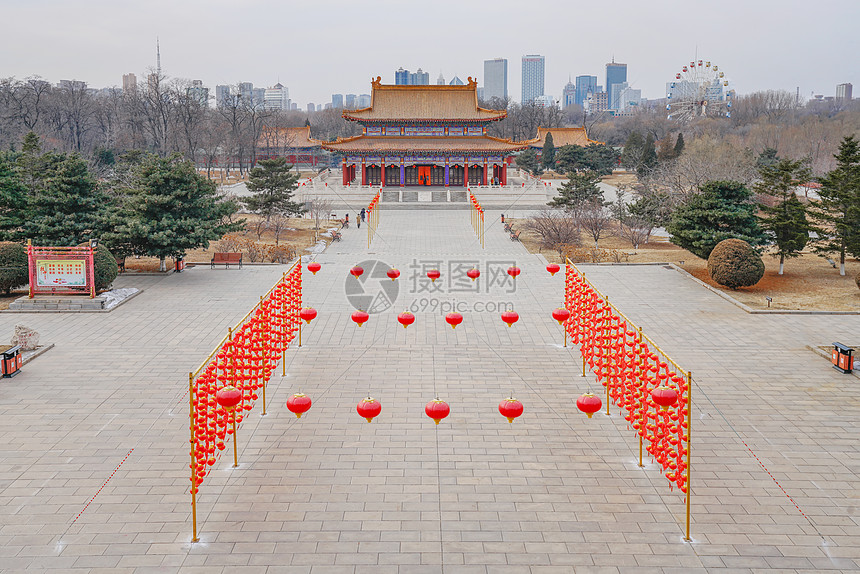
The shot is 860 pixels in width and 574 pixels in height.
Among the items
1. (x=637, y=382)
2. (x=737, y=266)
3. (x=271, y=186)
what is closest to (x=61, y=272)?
(x=271, y=186)

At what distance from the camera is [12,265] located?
1691 cm

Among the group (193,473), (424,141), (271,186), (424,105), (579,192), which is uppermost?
(424,105)

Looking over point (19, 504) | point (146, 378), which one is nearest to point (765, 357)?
point (146, 378)

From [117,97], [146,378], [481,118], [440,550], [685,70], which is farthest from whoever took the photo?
[117,97]

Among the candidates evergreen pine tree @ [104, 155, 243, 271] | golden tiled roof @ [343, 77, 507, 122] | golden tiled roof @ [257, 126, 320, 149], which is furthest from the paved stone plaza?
golden tiled roof @ [257, 126, 320, 149]

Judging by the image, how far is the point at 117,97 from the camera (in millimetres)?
68438

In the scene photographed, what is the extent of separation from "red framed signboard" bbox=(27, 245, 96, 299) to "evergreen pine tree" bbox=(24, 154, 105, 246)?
252 centimetres

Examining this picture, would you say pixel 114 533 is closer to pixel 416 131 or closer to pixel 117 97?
pixel 416 131

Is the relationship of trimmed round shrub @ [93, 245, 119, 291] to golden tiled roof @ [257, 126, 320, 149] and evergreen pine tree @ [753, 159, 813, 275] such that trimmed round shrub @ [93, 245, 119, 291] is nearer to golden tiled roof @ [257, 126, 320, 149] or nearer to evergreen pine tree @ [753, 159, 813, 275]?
evergreen pine tree @ [753, 159, 813, 275]

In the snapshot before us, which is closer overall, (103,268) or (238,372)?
(238,372)

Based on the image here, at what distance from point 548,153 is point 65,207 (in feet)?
139

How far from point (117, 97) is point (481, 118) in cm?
4390

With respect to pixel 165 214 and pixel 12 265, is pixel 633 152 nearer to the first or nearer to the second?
pixel 165 214

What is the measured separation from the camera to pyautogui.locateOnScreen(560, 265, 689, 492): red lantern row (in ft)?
23.6
